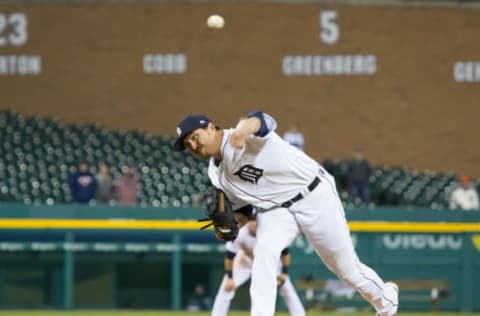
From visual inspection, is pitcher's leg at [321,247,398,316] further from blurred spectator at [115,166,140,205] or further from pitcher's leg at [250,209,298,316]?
blurred spectator at [115,166,140,205]

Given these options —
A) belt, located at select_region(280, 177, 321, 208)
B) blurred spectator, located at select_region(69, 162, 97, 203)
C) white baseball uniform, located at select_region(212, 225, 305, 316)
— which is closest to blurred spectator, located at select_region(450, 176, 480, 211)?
blurred spectator, located at select_region(69, 162, 97, 203)

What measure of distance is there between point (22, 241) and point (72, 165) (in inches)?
166

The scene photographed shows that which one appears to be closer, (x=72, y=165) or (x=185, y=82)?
(x=72, y=165)

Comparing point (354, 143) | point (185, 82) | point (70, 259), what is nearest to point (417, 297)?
point (70, 259)

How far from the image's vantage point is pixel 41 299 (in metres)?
16.3

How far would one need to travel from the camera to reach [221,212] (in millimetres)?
7797

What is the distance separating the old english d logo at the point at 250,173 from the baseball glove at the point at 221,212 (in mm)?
227

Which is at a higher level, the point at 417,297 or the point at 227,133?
the point at 227,133

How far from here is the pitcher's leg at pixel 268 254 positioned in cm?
763

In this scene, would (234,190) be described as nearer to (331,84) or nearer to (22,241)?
(22,241)

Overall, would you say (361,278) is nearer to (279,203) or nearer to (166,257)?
(279,203)

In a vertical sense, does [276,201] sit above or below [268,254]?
above

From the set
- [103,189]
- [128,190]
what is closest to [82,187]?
[103,189]

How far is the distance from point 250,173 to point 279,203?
1.01ft
